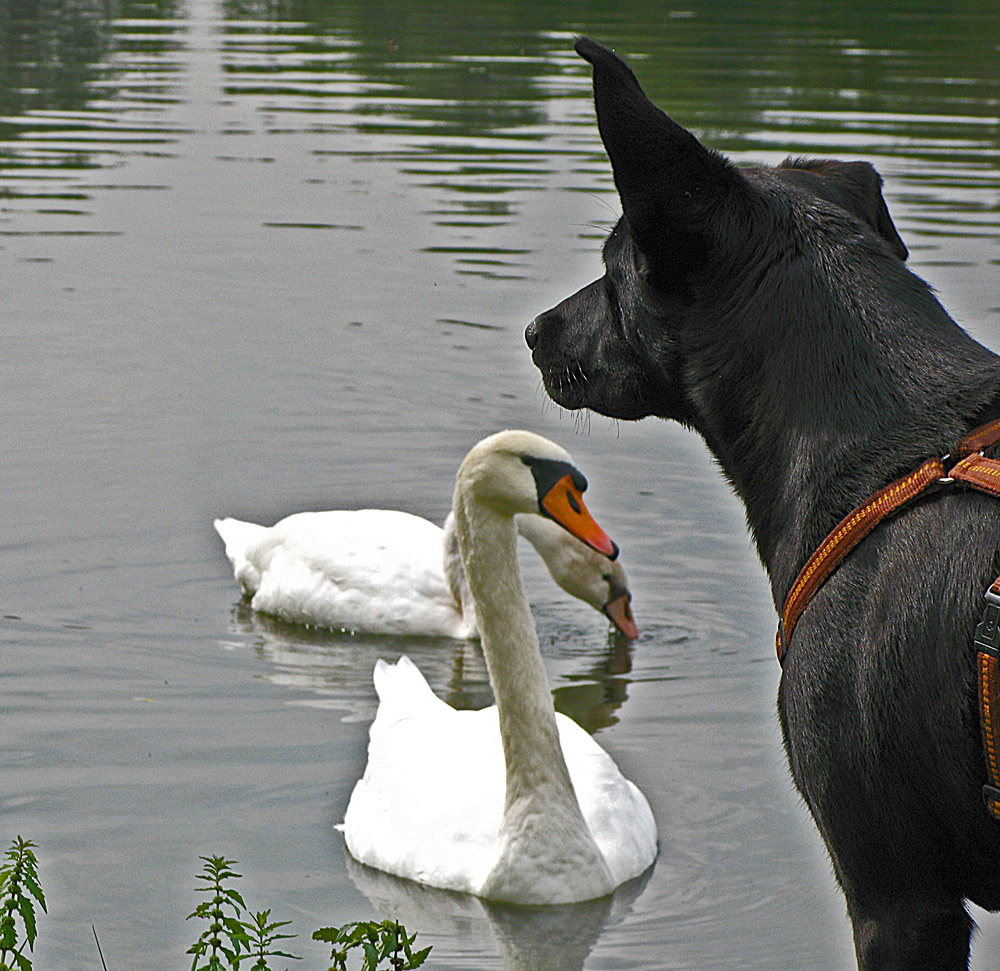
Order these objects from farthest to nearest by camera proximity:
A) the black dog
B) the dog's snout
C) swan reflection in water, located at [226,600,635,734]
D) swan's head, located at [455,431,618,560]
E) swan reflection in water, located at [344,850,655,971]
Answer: swan reflection in water, located at [226,600,635,734] → swan's head, located at [455,431,618,560] → swan reflection in water, located at [344,850,655,971] → the dog's snout → the black dog

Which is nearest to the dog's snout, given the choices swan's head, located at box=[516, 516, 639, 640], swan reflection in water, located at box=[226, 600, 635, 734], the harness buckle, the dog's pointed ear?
the dog's pointed ear

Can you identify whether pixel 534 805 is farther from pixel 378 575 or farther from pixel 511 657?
pixel 378 575

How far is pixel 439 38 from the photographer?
31609 millimetres

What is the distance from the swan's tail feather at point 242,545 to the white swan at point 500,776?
6.58 feet

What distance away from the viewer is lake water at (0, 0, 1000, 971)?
217 inches

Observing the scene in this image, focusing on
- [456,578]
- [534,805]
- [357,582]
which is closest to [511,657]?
[534,805]

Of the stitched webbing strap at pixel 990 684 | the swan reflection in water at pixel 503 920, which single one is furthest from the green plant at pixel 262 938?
the swan reflection in water at pixel 503 920

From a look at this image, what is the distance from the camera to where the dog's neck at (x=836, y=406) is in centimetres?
279

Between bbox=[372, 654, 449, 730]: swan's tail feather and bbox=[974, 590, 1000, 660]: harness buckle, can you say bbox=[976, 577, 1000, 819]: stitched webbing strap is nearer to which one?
bbox=[974, 590, 1000, 660]: harness buckle

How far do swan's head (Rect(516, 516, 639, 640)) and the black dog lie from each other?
440cm

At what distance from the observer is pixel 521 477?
6102 millimetres

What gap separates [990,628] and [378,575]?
18.7 feet

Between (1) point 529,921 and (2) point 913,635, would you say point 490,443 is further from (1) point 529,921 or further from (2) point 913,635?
(2) point 913,635

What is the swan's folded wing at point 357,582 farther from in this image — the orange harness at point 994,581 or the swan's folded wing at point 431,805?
the orange harness at point 994,581
